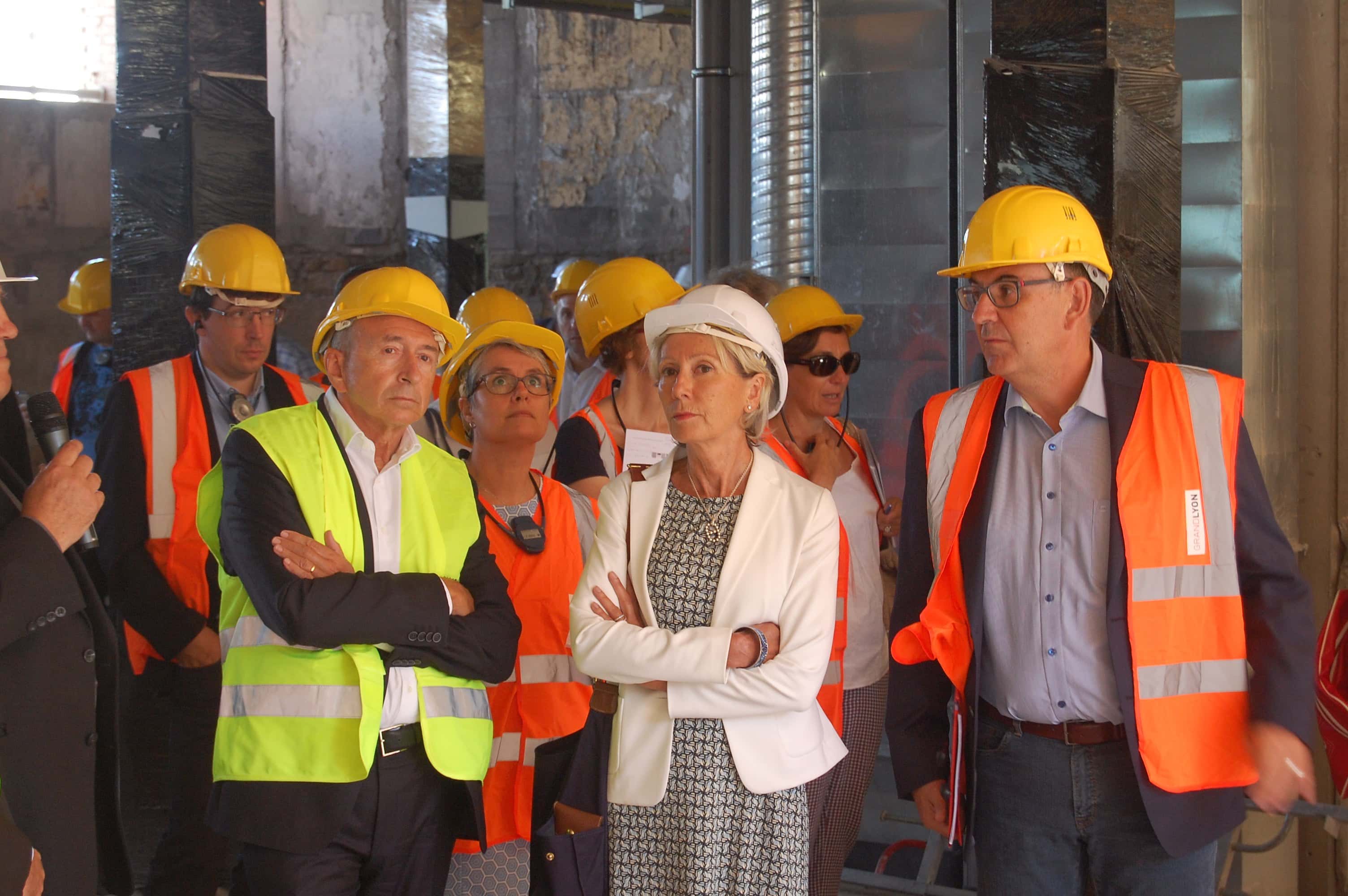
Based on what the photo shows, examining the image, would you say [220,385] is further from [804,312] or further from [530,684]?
[804,312]

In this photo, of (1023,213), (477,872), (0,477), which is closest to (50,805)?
(0,477)

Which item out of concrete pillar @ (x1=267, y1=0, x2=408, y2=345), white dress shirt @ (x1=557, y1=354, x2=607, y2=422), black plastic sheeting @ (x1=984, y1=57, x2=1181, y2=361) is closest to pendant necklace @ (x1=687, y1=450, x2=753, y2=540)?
black plastic sheeting @ (x1=984, y1=57, x2=1181, y2=361)

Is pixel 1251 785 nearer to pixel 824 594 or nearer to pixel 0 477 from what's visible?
pixel 824 594

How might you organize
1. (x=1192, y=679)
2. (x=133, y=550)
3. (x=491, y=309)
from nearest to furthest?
1. (x=1192, y=679)
2. (x=133, y=550)
3. (x=491, y=309)

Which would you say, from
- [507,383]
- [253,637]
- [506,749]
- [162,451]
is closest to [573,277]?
[162,451]

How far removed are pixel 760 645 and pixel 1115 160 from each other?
5.71ft

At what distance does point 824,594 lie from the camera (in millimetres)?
2721

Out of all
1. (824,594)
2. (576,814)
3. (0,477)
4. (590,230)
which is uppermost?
(590,230)

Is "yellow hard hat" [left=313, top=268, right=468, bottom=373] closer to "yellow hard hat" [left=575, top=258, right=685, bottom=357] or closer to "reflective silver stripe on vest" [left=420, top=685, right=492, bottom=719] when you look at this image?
"reflective silver stripe on vest" [left=420, top=685, right=492, bottom=719]

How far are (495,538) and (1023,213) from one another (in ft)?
5.34

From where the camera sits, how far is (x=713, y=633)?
8.50 ft

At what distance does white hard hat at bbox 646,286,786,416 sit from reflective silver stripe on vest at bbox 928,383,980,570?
1.26 feet

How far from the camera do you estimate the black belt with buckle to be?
279cm

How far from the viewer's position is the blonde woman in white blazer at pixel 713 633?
8.55 ft
